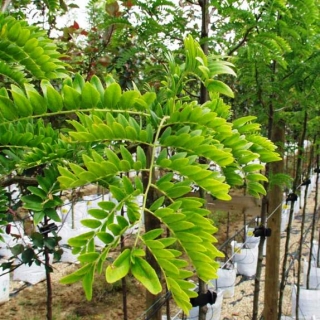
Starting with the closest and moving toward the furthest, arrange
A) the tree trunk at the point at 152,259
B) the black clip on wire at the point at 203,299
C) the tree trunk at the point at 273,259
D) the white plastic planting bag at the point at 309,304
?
the tree trunk at the point at 152,259 → the black clip on wire at the point at 203,299 → the tree trunk at the point at 273,259 → the white plastic planting bag at the point at 309,304

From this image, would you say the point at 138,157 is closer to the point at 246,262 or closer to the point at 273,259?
the point at 273,259

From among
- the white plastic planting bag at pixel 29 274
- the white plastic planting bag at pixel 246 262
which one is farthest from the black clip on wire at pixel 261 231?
the white plastic planting bag at pixel 29 274

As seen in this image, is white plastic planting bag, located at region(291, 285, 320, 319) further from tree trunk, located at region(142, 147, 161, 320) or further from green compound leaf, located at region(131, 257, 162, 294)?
green compound leaf, located at region(131, 257, 162, 294)

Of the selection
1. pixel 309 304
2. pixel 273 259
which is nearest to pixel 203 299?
pixel 273 259

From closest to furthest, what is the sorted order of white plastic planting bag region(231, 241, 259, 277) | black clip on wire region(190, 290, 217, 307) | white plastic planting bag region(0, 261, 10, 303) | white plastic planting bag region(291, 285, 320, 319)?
1. black clip on wire region(190, 290, 217, 307)
2. white plastic planting bag region(291, 285, 320, 319)
3. white plastic planting bag region(0, 261, 10, 303)
4. white plastic planting bag region(231, 241, 259, 277)

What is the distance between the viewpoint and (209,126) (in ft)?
2.10

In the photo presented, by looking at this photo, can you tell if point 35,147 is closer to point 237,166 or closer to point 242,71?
point 237,166

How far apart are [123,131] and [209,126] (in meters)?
0.14

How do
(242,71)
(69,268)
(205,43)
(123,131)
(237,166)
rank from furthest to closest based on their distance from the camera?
(69,268)
(242,71)
(205,43)
(237,166)
(123,131)

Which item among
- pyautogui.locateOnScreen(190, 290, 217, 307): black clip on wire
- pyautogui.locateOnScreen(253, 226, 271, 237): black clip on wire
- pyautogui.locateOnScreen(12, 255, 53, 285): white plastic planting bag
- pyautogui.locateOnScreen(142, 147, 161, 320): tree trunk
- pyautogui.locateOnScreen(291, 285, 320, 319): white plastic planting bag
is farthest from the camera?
pyautogui.locateOnScreen(12, 255, 53, 285): white plastic planting bag

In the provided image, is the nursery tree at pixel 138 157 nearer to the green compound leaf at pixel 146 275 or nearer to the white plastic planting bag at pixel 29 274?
the green compound leaf at pixel 146 275

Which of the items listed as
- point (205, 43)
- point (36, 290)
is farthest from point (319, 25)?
point (36, 290)

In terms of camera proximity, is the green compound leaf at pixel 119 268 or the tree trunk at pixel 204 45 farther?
the tree trunk at pixel 204 45

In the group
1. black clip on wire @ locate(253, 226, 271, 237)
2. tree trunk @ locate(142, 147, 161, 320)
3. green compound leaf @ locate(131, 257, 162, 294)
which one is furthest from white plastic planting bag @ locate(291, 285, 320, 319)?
green compound leaf @ locate(131, 257, 162, 294)
